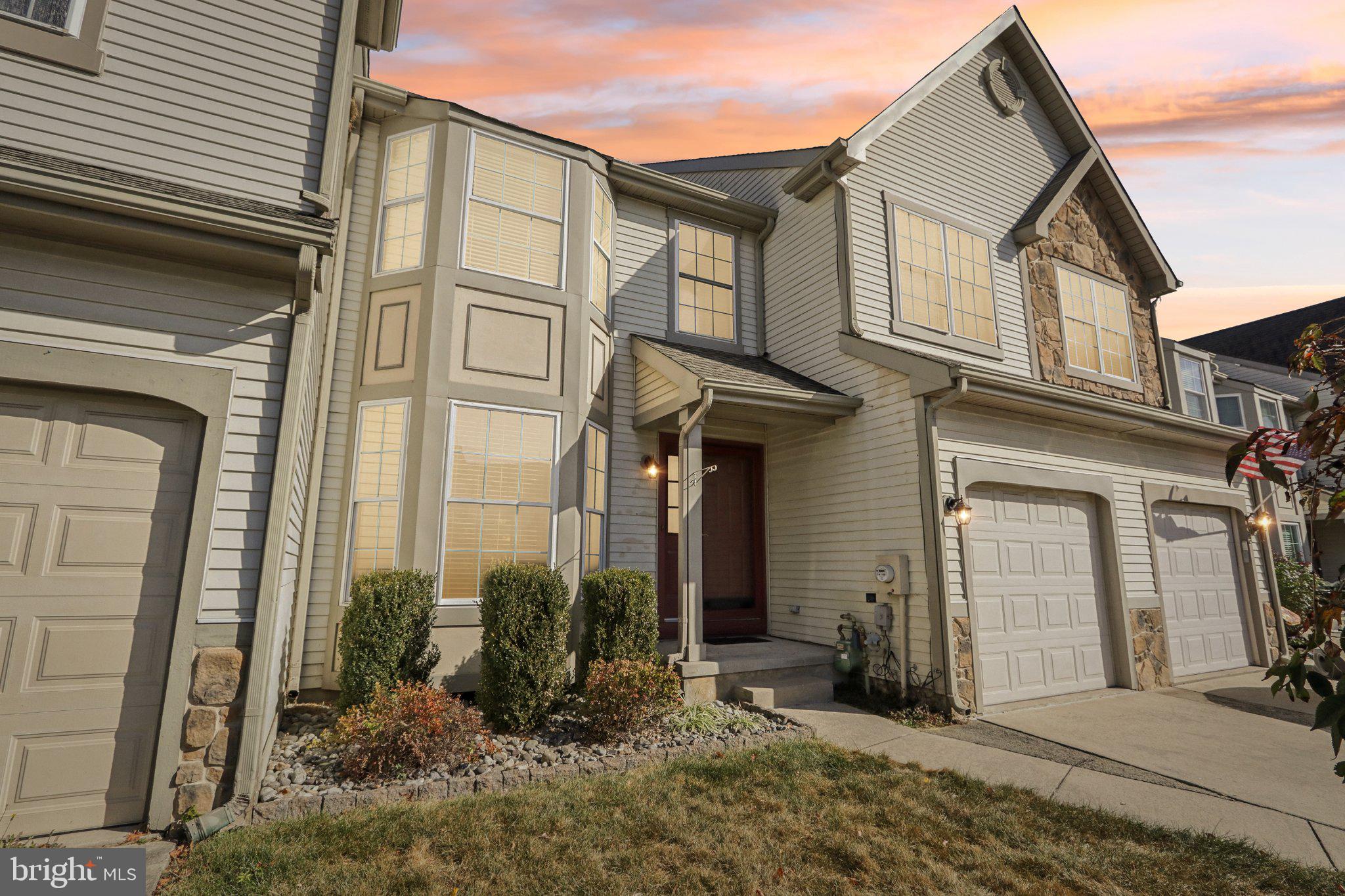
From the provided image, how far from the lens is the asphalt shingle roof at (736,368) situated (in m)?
7.70

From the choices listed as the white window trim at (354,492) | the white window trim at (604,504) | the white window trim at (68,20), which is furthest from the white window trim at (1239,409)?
the white window trim at (68,20)

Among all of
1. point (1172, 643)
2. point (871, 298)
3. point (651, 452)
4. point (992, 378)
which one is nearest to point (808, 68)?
point (871, 298)

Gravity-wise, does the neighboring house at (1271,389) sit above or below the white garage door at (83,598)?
above

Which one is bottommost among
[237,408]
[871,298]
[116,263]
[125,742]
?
[125,742]

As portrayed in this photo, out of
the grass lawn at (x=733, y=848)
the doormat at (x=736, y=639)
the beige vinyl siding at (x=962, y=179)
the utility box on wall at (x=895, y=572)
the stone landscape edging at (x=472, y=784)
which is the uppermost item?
the beige vinyl siding at (x=962, y=179)

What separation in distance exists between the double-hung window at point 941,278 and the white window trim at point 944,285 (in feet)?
0.05

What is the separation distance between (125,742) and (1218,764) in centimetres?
817

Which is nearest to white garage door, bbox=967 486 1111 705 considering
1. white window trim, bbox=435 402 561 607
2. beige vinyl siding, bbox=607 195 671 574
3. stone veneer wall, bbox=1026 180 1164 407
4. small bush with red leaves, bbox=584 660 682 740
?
stone veneer wall, bbox=1026 180 1164 407

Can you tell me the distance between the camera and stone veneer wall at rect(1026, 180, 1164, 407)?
10.3 m

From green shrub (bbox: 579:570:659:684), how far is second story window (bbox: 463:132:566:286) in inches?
145

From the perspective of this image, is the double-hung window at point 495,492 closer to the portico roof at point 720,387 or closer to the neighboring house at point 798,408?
the neighboring house at point 798,408

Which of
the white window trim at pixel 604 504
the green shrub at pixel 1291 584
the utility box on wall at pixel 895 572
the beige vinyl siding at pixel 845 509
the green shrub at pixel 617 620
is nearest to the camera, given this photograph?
the green shrub at pixel 617 620

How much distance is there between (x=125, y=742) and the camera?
4129 mm

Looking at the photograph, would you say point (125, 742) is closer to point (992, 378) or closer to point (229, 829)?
point (229, 829)
